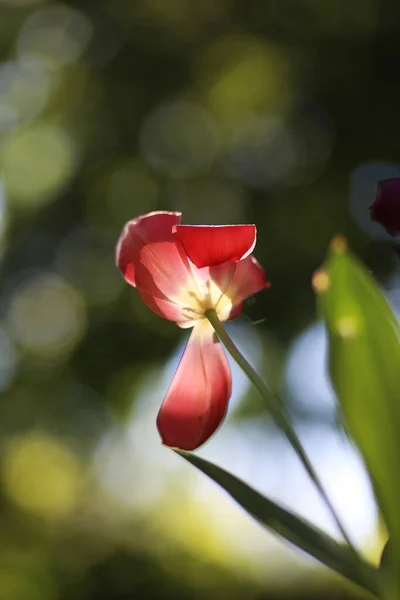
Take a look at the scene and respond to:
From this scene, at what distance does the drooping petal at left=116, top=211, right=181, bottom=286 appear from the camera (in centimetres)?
36

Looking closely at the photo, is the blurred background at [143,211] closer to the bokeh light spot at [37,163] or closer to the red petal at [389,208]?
the bokeh light spot at [37,163]

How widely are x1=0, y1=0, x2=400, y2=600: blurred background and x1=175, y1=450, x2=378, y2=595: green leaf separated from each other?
3.65m

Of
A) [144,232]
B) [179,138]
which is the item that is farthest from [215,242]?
[179,138]

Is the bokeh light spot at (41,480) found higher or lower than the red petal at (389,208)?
lower

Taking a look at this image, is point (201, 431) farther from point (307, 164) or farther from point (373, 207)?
point (307, 164)

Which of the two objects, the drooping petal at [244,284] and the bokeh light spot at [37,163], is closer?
the drooping petal at [244,284]

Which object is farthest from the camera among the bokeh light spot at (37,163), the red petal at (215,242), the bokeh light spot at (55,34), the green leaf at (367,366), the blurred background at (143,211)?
the bokeh light spot at (55,34)

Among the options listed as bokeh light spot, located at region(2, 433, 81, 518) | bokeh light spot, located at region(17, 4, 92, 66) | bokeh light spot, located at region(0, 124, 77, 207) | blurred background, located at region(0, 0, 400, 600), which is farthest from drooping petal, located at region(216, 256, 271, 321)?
bokeh light spot, located at region(17, 4, 92, 66)

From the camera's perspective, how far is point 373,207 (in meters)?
0.30

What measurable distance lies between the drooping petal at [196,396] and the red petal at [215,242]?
A: 0.19ft

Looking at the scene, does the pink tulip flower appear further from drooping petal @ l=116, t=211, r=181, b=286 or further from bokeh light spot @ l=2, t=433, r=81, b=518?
bokeh light spot @ l=2, t=433, r=81, b=518

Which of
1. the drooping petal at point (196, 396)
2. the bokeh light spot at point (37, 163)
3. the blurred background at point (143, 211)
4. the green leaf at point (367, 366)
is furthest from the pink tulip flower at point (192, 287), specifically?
the bokeh light spot at point (37, 163)

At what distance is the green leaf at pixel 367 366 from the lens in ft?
0.69

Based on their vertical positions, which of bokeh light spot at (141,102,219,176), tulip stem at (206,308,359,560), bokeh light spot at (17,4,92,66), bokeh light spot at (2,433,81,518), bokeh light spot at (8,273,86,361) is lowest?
bokeh light spot at (2,433,81,518)
